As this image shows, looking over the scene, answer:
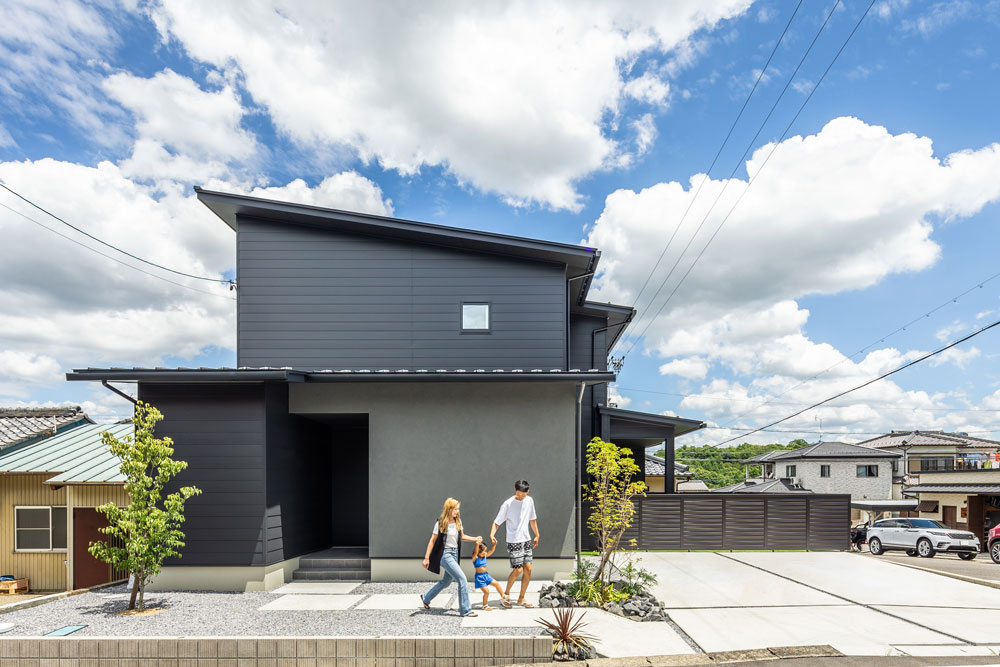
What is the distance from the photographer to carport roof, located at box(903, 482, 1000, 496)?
22.9 metres

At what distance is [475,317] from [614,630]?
689cm

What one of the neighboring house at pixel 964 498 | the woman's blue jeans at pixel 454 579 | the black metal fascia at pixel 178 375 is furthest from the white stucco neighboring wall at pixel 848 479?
the black metal fascia at pixel 178 375

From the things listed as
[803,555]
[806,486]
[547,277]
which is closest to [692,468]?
[806,486]

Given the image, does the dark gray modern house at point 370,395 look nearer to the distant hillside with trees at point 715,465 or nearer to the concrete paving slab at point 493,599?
the concrete paving slab at point 493,599

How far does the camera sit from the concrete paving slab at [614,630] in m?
6.54

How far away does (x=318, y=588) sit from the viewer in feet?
31.2

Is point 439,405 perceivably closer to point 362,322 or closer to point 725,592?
point 362,322

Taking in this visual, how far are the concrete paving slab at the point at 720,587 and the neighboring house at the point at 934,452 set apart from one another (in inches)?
1339

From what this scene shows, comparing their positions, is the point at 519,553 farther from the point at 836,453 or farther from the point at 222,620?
the point at 836,453

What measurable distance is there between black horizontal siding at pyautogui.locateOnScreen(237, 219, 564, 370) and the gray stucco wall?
6.15ft

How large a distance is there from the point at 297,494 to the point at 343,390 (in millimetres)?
2173

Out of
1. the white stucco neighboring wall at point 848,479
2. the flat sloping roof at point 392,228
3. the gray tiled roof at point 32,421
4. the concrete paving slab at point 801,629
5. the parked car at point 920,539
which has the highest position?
the flat sloping roof at point 392,228

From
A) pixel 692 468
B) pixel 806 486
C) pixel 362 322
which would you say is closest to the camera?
pixel 362 322

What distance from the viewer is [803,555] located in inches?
527
